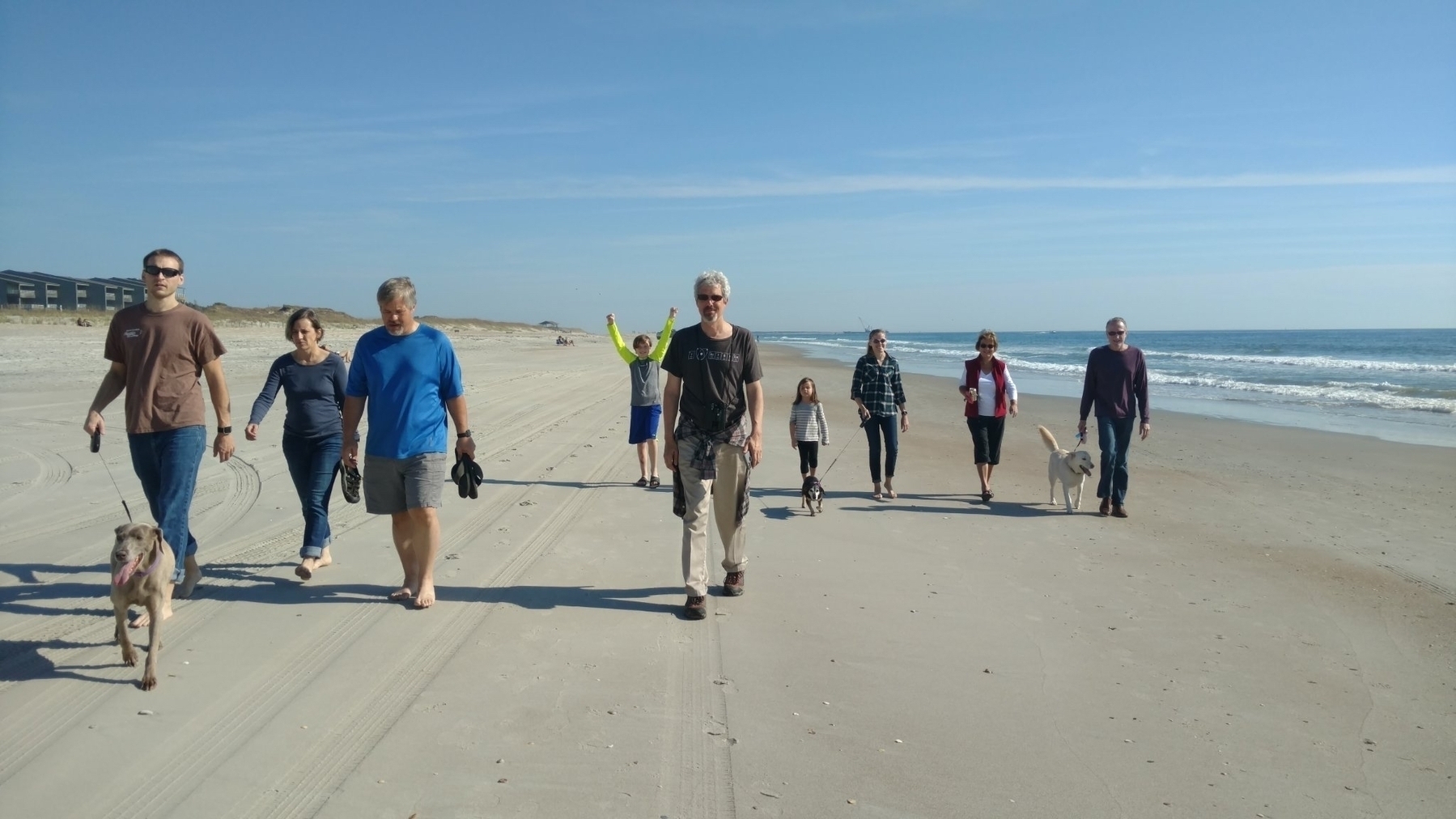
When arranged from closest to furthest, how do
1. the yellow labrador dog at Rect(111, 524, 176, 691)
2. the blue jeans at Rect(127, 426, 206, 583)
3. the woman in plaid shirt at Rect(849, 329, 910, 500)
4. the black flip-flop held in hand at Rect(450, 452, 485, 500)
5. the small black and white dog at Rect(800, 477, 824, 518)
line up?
the yellow labrador dog at Rect(111, 524, 176, 691), the blue jeans at Rect(127, 426, 206, 583), the black flip-flop held in hand at Rect(450, 452, 485, 500), the small black and white dog at Rect(800, 477, 824, 518), the woman in plaid shirt at Rect(849, 329, 910, 500)

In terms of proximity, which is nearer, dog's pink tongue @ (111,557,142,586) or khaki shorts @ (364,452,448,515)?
dog's pink tongue @ (111,557,142,586)

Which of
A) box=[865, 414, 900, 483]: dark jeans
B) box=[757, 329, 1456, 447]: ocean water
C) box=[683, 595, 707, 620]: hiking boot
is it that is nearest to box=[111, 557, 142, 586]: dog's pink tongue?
box=[683, 595, 707, 620]: hiking boot

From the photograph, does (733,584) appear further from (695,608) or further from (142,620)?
(142,620)

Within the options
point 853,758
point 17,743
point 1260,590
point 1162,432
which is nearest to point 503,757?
point 853,758

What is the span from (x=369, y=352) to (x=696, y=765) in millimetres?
2855

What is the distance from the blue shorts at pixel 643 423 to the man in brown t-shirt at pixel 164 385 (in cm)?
454

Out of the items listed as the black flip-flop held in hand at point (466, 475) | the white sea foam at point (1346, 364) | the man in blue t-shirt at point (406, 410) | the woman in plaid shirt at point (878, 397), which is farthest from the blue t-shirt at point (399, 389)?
the white sea foam at point (1346, 364)

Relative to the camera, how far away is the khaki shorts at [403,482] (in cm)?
482

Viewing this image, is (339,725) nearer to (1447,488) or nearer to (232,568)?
(232,568)

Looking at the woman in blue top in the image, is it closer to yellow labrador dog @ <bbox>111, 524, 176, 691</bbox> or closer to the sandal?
the sandal

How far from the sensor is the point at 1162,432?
14938 mm

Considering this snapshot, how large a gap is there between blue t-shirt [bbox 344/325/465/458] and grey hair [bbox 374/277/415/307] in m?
0.16

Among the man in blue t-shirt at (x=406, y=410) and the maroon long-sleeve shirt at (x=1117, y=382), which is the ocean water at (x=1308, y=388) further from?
the man in blue t-shirt at (x=406, y=410)

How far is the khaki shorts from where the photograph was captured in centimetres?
482
